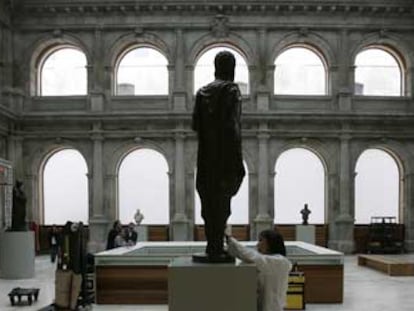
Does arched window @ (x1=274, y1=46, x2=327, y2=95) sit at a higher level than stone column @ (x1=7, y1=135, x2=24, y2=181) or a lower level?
higher

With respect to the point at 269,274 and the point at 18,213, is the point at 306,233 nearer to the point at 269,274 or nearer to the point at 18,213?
the point at 18,213

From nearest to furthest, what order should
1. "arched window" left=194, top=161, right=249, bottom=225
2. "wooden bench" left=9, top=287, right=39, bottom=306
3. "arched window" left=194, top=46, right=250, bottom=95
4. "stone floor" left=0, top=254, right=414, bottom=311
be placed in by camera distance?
"stone floor" left=0, top=254, right=414, bottom=311, "wooden bench" left=9, top=287, right=39, bottom=306, "arched window" left=194, top=161, right=249, bottom=225, "arched window" left=194, top=46, right=250, bottom=95

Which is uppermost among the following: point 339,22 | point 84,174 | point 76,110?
point 339,22

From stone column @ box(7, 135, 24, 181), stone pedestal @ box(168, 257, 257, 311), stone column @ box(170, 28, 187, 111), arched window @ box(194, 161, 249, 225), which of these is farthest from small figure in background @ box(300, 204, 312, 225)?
stone pedestal @ box(168, 257, 257, 311)

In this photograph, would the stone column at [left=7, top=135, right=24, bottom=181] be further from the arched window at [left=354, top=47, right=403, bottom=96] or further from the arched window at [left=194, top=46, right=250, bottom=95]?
the arched window at [left=354, top=47, right=403, bottom=96]

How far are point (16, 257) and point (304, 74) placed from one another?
1598cm

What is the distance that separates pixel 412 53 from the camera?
27.8 metres

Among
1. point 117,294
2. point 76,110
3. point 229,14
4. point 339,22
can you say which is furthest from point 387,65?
point 117,294

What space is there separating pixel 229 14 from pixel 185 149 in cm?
640

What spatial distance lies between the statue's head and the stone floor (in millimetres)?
8175

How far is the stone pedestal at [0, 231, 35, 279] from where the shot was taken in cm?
1850

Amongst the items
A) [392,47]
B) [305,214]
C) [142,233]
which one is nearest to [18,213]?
[142,233]

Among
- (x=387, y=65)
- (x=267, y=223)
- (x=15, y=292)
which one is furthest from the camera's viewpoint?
(x=387, y=65)

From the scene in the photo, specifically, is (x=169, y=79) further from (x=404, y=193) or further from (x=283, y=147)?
(x=404, y=193)
